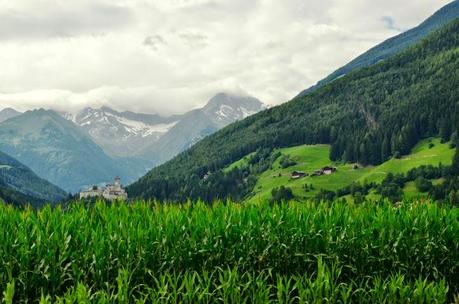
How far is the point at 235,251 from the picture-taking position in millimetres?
12977

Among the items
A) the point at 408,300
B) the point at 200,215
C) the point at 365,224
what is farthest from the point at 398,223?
the point at 200,215

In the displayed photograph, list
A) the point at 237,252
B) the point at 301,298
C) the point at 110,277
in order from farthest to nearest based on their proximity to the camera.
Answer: the point at 237,252
the point at 110,277
the point at 301,298

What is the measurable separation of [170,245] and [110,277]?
148 centimetres

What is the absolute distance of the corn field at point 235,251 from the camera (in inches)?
428

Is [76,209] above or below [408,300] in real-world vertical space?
above

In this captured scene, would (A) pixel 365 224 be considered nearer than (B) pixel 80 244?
No

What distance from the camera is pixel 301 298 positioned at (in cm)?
1008

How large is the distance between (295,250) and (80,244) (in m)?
4.93

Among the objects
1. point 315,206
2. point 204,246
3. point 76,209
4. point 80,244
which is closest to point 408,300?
point 204,246

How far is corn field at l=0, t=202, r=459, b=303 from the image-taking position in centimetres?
1086

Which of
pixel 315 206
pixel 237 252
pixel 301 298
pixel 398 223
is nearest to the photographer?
pixel 301 298

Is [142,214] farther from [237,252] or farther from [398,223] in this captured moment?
[398,223]

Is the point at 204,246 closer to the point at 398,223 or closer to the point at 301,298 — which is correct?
the point at 301,298

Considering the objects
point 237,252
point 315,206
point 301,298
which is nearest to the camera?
point 301,298
